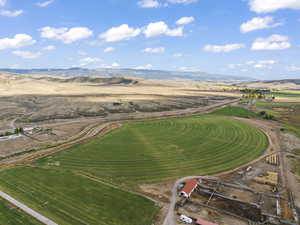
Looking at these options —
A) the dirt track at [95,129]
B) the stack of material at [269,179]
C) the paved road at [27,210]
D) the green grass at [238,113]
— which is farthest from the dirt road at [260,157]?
the dirt track at [95,129]

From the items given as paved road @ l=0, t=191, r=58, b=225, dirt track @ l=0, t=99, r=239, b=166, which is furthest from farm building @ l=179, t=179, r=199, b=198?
dirt track @ l=0, t=99, r=239, b=166

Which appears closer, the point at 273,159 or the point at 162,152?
the point at 273,159

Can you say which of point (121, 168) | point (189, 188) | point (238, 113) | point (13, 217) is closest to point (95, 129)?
point (121, 168)

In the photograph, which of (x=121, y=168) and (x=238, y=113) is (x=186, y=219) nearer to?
(x=121, y=168)

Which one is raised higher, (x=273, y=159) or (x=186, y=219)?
(x=273, y=159)

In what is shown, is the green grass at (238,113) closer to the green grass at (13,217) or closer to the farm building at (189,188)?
the farm building at (189,188)

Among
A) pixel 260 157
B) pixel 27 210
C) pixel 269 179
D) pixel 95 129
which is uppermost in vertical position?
pixel 95 129

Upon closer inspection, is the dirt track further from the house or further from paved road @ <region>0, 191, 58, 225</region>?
the house

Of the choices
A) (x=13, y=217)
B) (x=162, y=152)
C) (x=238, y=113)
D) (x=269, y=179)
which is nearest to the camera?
(x=13, y=217)
